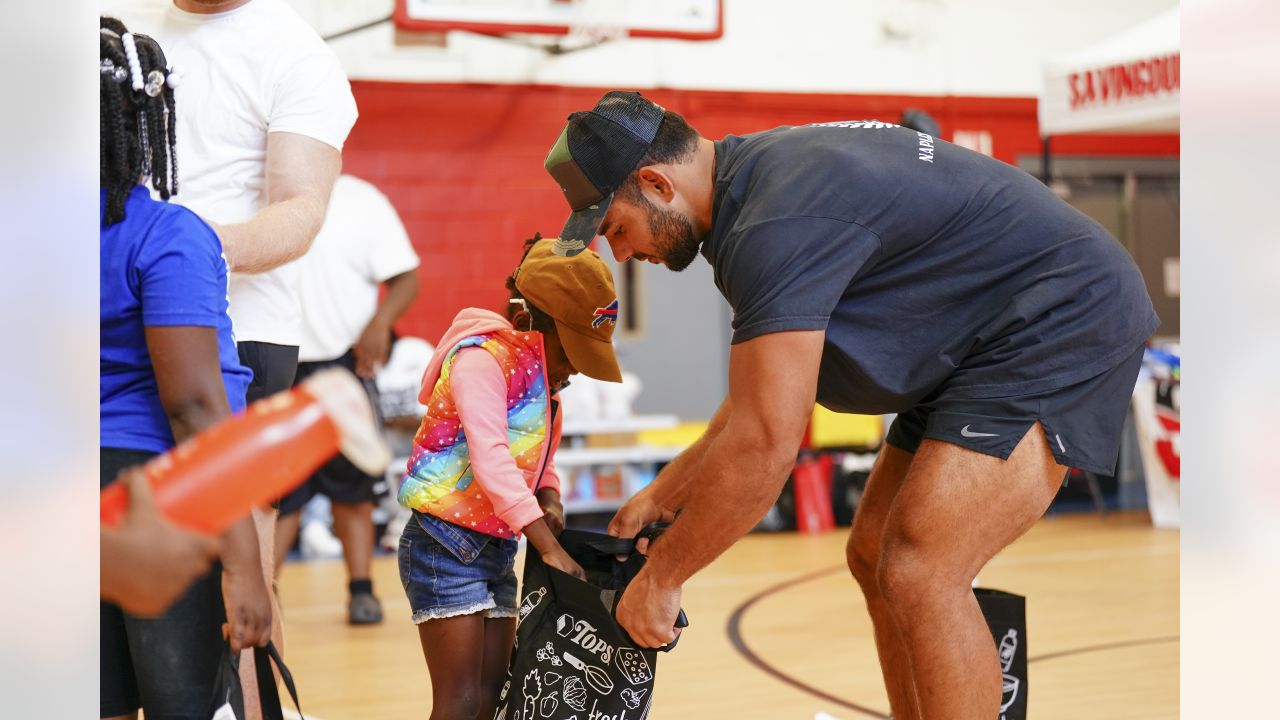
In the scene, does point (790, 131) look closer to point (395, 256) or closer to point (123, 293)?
point (123, 293)

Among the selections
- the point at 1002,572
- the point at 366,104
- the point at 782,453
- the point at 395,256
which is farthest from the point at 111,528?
the point at 366,104

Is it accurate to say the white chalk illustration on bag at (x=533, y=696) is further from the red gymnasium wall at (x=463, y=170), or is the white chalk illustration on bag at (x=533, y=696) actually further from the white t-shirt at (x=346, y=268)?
the red gymnasium wall at (x=463, y=170)

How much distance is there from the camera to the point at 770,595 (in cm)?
565

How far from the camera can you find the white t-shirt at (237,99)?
244cm

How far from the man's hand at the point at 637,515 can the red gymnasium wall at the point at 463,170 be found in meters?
5.92

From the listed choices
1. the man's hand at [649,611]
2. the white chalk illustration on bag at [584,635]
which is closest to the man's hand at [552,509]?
the white chalk illustration on bag at [584,635]

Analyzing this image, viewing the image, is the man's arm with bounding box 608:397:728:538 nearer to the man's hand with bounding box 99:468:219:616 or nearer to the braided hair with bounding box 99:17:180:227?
the braided hair with bounding box 99:17:180:227

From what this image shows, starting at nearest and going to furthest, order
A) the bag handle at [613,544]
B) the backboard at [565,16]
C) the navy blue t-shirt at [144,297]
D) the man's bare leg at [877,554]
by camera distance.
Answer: the navy blue t-shirt at [144,297]
the bag handle at [613,544]
the man's bare leg at [877,554]
the backboard at [565,16]

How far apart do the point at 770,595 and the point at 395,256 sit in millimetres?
2166

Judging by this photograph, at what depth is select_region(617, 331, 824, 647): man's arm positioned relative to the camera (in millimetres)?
2031

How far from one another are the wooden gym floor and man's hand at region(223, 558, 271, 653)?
2.12 meters

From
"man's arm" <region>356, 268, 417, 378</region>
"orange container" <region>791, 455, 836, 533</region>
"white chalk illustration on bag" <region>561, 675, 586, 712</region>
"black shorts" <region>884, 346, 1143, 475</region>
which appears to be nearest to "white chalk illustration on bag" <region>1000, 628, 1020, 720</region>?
"black shorts" <region>884, 346, 1143, 475</region>

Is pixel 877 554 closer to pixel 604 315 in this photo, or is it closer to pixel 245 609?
pixel 604 315

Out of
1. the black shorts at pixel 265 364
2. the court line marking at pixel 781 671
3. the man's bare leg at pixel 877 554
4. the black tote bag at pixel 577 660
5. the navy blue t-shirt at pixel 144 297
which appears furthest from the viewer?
the court line marking at pixel 781 671
